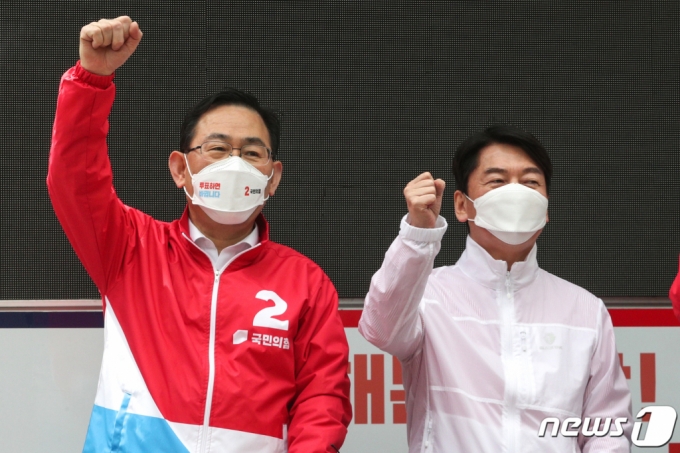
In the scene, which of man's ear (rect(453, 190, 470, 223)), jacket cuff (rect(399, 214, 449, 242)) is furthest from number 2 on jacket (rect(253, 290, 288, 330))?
man's ear (rect(453, 190, 470, 223))

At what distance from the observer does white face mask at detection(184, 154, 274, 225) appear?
191cm

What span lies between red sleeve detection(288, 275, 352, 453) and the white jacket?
0.29 ft

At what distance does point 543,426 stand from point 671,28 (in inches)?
54.3

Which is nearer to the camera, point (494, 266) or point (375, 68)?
point (494, 266)

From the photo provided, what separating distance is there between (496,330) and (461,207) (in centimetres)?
36

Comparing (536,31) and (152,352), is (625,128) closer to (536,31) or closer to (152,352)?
(536,31)

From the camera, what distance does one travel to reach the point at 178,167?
2.05 metres

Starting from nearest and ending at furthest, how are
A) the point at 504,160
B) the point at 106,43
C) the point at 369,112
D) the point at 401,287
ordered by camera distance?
the point at 106,43 < the point at 401,287 < the point at 504,160 < the point at 369,112

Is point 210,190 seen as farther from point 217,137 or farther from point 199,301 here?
point 199,301

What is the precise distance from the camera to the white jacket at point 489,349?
1.85m

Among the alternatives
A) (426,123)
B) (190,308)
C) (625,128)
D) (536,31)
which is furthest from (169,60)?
(625,128)

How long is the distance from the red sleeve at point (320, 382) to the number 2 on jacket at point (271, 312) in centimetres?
6

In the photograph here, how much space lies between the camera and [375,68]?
98.3 inches

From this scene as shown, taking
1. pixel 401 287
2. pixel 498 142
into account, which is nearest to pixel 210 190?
pixel 401 287
